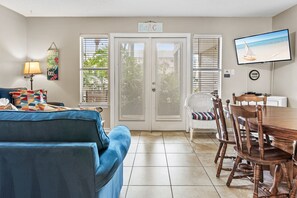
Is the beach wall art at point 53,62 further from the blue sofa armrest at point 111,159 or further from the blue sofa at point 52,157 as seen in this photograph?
the blue sofa at point 52,157

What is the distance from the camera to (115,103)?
5.48 meters

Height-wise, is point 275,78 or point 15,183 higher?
point 275,78

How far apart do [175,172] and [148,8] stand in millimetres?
3080

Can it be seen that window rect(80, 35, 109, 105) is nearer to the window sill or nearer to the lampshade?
the window sill

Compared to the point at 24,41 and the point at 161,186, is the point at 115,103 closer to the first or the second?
the point at 24,41

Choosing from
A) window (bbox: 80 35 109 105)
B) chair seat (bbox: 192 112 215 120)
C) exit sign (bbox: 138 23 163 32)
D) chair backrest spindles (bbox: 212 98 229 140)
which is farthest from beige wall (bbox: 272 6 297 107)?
window (bbox: 80 35 109 105)

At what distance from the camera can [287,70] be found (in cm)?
477

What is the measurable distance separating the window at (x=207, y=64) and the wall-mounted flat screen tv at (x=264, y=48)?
0.45 meters

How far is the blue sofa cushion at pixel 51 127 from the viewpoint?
1596 mm

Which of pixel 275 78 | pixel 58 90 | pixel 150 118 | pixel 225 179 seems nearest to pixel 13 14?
pixel 58 90

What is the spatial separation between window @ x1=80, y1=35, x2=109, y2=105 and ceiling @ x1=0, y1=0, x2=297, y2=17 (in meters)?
0.58

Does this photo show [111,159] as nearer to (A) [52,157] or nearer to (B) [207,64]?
(A) [52,157]

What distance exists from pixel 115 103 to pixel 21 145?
156 inches

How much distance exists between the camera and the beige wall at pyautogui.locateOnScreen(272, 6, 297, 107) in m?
4.51
